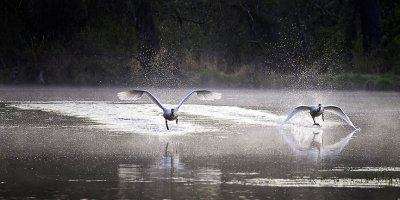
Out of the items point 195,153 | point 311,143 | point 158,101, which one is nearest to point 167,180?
point 195,153

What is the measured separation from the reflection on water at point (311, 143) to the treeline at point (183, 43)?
24.0 metres

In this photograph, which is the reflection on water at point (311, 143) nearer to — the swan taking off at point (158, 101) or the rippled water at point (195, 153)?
the rippled water at point (195, 153)

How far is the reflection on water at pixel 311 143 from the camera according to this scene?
19.9 m

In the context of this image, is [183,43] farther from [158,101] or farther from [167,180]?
[167,180]

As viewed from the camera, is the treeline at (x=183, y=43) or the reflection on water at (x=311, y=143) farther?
the treeline at (x=183, y=43)

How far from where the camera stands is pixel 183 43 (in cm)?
5794

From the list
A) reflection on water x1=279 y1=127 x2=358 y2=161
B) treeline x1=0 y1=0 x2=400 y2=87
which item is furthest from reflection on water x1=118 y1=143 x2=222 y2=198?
treeline x1=0 y1=0 x2=400 y2=87

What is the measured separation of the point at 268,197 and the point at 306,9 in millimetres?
46952

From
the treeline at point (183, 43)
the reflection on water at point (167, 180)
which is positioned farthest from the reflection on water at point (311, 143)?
the treeline at point (183, 43)

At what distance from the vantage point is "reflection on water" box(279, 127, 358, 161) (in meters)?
19.9

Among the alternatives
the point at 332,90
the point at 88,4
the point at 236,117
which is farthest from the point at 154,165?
the point at 88,4

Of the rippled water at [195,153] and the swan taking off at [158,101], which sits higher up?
the swan taking off at [158,101]

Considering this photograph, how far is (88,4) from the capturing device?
5481cm

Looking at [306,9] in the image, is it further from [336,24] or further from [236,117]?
[236,117]
